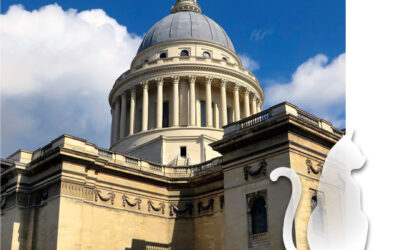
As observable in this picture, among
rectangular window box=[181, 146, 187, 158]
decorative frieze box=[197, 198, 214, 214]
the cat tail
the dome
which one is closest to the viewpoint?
the cat tail

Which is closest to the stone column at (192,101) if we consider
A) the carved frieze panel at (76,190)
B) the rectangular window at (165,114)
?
the rectangular window at (165,114)

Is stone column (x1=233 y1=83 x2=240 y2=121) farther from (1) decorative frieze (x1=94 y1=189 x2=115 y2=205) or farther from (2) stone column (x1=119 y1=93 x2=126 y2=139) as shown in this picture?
(1) decorative frieze (x1=94 y1=189 x2=115 y2=205)

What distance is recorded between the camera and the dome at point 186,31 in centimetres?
4966

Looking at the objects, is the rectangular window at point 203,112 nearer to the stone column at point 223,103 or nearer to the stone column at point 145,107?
the stone column at point 223,103

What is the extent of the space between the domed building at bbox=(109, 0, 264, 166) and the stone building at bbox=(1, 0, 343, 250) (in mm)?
109

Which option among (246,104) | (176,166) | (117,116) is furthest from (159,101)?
(176,166)

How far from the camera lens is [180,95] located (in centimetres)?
4562

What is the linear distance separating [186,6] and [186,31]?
26.5 feet

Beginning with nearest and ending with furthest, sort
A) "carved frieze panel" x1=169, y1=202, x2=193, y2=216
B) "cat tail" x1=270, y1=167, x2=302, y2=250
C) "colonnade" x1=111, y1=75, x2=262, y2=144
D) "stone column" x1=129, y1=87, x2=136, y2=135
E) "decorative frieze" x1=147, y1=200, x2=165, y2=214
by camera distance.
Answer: "cat tail" x1=270, y1=167, x2=302, y2=250 → "decorative frieze" x1=147, y1=200, x2=165, y2=214 → "carved frieze panel" x1=169, y1=202, x2=193, y2=216 → "colonnade" x1=111, y1=75, x2=262, y2=144 → "stone column" x1=129, y1=87, x2=136, y2=135

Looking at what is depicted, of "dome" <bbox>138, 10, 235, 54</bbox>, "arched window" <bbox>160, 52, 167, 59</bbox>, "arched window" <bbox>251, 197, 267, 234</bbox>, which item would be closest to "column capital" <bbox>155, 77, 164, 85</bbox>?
"arched window" <bbox>160, 52, 167, 59</bbox>

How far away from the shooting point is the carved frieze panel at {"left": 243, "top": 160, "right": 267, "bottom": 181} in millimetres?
25641

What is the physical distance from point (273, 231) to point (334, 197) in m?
3.82

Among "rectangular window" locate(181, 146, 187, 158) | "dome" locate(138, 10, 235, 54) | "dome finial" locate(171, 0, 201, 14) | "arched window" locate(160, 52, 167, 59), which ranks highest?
"dome finial" locate(171, 0, 201, 14)

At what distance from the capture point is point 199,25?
167ft
